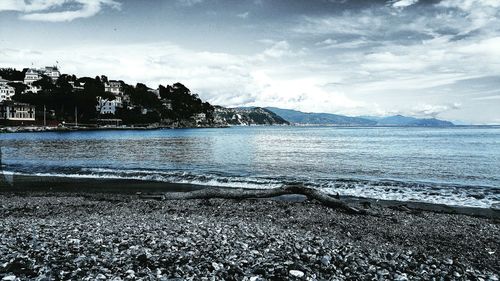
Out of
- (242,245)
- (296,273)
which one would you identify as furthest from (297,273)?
(242,245)

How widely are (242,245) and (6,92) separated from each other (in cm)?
22552

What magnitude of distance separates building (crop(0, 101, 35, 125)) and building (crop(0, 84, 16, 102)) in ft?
134

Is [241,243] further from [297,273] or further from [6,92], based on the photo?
[6,92]

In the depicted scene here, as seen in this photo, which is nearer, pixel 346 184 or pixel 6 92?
pixel 346 184

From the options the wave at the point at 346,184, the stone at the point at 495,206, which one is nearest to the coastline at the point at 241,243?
the stone at the point at 495,206

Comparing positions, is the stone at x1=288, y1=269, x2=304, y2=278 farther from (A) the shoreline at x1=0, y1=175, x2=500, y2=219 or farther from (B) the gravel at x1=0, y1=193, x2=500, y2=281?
(A) the shoreline at x1=0, y1=175, x2=500, y2=219

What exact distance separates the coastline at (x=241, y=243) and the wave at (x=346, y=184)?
16.2 ft

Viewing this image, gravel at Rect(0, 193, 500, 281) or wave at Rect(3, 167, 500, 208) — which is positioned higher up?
gravel at Rect(0, 193, 500, 281)

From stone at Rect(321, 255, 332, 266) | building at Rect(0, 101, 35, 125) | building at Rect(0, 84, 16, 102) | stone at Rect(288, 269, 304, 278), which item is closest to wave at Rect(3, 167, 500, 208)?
stone at Rect(321, 255, 332, 266)

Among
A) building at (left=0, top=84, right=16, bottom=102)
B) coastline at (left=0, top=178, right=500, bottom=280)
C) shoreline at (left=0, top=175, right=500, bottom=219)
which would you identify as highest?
building at (left=0, top=84, right=16, bottom=102)

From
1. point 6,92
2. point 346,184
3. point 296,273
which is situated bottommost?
point 346,184

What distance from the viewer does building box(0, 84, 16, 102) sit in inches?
7338

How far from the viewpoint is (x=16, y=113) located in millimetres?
151750

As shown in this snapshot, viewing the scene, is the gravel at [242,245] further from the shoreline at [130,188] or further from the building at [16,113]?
the building at [16,113]
